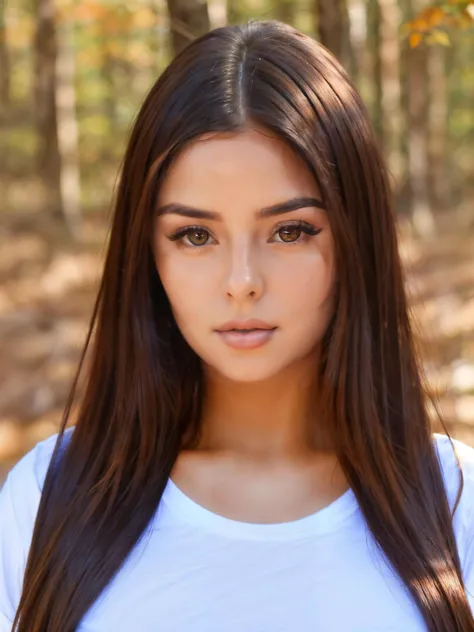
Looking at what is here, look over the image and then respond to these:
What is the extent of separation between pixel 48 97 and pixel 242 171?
8.34 metres

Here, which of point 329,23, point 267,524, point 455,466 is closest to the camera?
point 267,524

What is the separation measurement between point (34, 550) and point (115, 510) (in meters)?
0.16

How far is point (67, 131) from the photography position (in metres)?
8.76

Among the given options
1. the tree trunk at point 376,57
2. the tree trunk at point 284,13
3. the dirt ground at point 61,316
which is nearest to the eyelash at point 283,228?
the tree trunk at point 284,13

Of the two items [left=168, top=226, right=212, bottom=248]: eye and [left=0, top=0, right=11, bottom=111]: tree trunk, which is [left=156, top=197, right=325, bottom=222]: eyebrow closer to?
[left=168, top=226, right=212, bottom=248]: eye

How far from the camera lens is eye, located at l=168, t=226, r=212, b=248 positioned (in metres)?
1.54

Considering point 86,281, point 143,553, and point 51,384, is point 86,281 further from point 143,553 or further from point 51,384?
point 143,553

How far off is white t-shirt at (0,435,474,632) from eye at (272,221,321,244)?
0.49m

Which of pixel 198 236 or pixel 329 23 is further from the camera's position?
pixel 329 23

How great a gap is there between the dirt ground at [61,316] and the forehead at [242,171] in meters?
3.29

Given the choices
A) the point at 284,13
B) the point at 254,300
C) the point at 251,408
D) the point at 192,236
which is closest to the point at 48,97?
the point at 284,13

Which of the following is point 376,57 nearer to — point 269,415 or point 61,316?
point 61,316

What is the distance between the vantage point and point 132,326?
170cm

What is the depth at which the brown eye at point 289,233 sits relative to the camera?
152 centimetres
